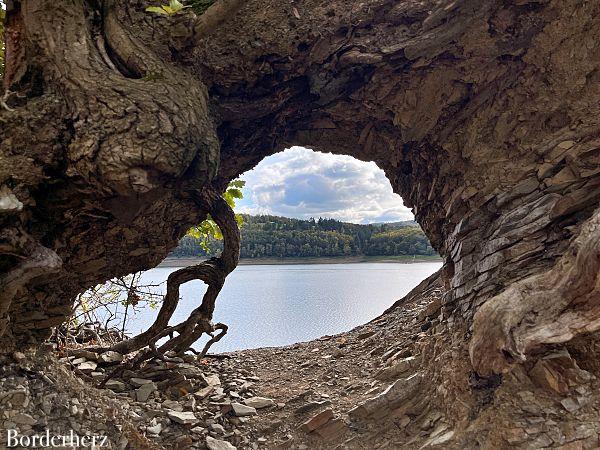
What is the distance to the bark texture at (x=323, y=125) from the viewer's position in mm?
2717

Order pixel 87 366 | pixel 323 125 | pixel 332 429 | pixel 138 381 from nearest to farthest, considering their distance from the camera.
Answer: pixel 332 429 → pixel 138 381 → pixel 87 366 → pixel 323 125

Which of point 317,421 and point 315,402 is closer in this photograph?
point 317,421

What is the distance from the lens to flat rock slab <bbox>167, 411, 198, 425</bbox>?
337cm

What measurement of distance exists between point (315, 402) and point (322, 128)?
2.88 metres

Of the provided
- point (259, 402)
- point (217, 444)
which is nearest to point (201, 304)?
point (259, 402)

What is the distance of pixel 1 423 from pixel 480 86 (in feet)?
15.2

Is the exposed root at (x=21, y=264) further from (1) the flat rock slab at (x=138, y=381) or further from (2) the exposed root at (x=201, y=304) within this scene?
(2) the exposed root at (x=201, y=304)

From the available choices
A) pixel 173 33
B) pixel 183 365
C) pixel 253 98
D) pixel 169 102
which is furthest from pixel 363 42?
pixel 183 365

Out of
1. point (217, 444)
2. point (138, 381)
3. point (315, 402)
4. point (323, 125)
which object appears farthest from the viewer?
point (323, 125)

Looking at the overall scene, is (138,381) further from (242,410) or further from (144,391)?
(242,410)

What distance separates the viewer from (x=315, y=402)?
3.66 meters

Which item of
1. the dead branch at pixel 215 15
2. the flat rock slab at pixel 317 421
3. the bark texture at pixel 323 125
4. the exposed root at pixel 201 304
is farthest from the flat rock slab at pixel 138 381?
the dead branch at pixel 215 15

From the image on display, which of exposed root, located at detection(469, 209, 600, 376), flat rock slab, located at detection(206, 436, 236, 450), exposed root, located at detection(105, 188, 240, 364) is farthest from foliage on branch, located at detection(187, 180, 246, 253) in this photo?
exposed root, located at detection(469, 209, 600, 376)

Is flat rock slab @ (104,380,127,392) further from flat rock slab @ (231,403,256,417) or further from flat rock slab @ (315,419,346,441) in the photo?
flat rock slab @ (315,419,346,441)
